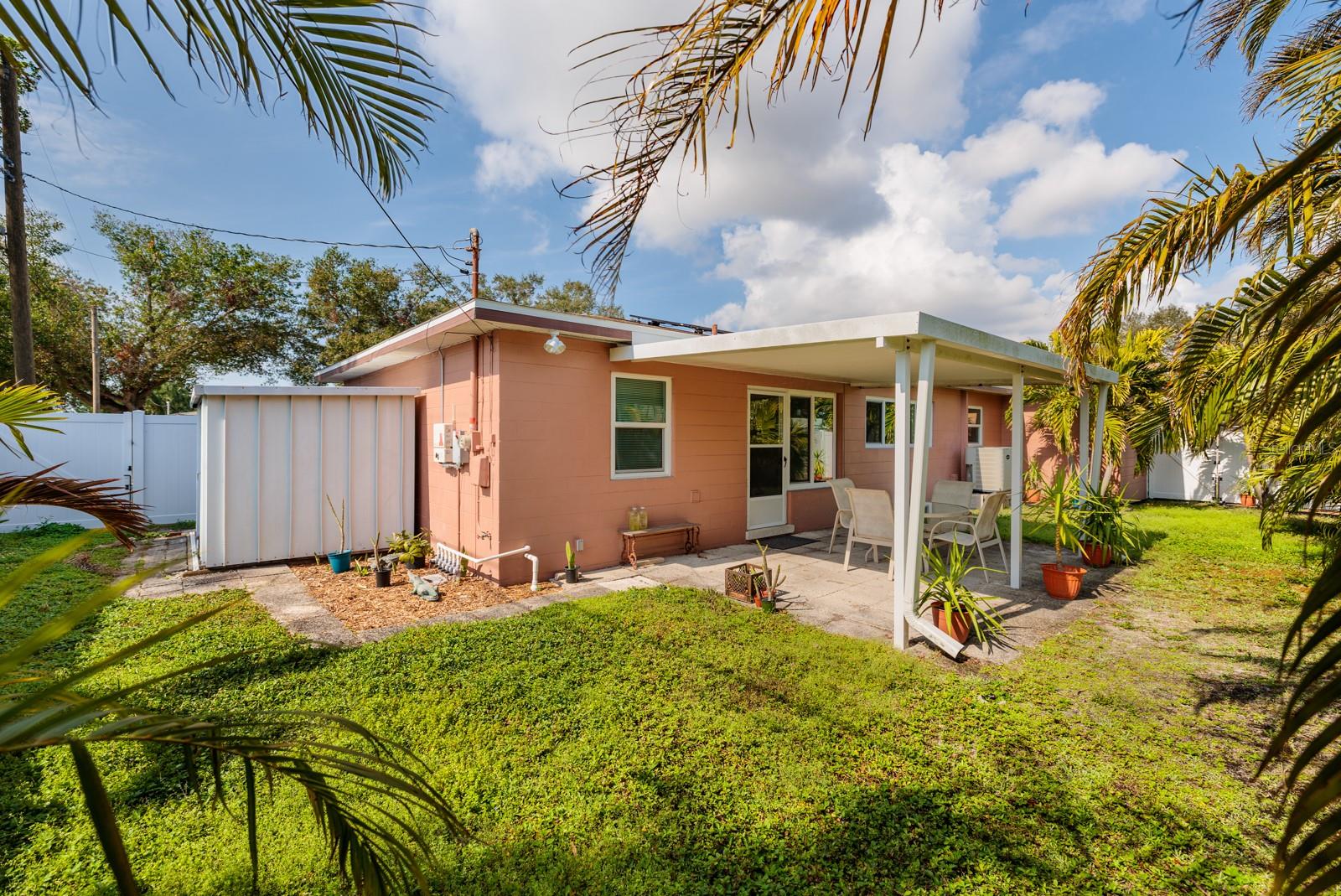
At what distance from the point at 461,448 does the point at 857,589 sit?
4.33m

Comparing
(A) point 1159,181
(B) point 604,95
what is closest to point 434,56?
(B) point 604,95

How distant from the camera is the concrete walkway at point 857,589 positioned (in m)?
4.47

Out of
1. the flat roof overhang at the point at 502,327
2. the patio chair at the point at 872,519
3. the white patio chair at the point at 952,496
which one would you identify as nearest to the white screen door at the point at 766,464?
the flat roof overhang at the point at 502,327

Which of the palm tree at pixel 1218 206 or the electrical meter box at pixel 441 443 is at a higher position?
the palm tree at pixel 1218 206

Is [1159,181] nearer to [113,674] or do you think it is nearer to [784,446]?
[784,446]

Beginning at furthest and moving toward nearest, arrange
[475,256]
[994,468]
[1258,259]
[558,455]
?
1. [994,468]
2. [475,256]
3. [558,455]
4. [1258,259]

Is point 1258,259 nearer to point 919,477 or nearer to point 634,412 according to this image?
point 919,477

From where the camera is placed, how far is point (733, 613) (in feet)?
15.6

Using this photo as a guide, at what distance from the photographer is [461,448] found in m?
5.96

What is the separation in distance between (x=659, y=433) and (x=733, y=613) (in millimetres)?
2672

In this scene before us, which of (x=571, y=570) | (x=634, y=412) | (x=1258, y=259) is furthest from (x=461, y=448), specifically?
(x=1258, y=259)

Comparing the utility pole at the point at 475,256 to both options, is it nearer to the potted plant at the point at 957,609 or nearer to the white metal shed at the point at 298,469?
the white metal shed at the point at 298,469

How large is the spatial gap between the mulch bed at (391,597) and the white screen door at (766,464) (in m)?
3.35

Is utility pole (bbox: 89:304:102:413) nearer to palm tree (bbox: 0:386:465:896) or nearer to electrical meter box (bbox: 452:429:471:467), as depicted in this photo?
electrical meter box (bbox: 452:429:471:467)
